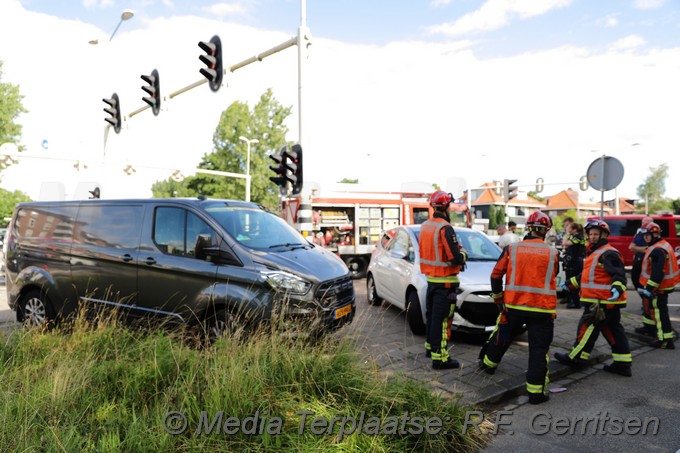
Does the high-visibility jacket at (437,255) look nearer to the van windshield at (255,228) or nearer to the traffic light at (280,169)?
the van windshield at (255,228)

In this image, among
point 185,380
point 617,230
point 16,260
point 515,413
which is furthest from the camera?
point 617,230

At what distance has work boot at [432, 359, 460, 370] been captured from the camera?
4.86 meters

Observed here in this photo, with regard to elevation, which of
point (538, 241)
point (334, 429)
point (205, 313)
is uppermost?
point (538, 241)

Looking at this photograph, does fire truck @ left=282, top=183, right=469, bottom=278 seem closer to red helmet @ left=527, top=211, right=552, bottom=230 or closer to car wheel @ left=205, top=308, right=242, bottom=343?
car wheel @ left=205, top=308, right=242, bottom=343

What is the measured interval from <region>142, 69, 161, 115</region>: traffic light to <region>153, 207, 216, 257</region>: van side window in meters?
9.10

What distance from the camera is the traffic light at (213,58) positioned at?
10.6 meters

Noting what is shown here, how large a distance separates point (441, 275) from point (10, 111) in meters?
37.6

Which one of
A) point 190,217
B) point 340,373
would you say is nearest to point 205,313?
point 190,217

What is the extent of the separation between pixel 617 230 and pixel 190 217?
16.1 m

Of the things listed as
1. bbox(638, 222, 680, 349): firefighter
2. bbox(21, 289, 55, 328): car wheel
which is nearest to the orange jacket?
bbox(638, 222, 680, 349): firefighter

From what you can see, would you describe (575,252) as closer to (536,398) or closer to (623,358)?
A: (623,358)

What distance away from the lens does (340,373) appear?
355cm

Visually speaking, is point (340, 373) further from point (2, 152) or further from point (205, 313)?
point (2, 152)

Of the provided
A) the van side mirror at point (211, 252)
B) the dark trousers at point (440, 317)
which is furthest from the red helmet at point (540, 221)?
the van side mirror at point (211, 252)
